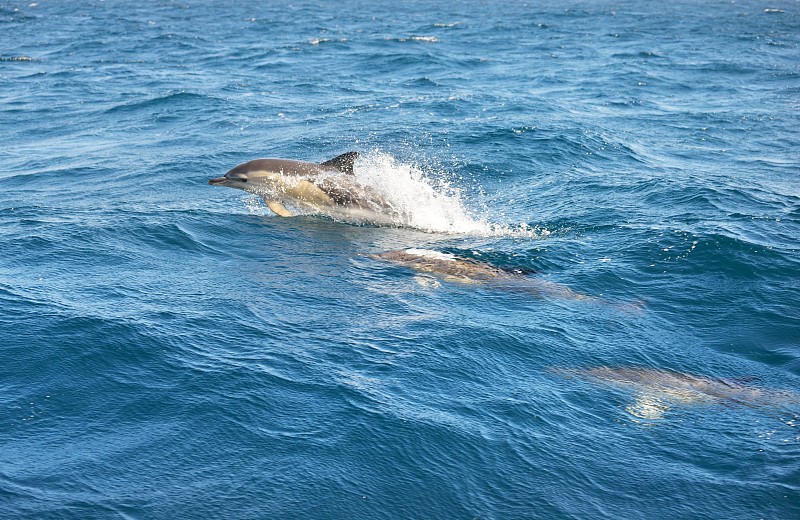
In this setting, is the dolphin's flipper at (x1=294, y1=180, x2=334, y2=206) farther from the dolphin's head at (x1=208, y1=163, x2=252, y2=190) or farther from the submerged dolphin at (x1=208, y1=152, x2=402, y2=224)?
the dolphin's head at (x1=208, y1=163, x2=252, y2=190)

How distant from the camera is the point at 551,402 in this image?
28.0 ft

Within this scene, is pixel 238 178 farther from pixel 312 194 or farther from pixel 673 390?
pixel 673 390

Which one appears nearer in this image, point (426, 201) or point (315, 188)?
point (315, 188)

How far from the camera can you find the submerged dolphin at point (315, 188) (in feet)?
47.0

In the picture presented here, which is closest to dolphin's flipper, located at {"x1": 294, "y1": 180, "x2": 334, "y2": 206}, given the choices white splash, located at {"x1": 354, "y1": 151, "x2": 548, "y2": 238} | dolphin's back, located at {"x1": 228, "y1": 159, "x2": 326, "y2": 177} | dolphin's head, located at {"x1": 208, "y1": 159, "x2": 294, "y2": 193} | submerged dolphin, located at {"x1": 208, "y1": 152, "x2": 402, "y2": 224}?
submerged dolphin, located at {"x1": 208, "y1": 152, "x2": 402, "y2": 224}

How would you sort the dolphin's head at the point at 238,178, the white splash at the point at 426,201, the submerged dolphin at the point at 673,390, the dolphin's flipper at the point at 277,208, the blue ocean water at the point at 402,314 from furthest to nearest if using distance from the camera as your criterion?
the dolphin's flipper at the point at 277,208, the dolphin's head at the point at 238,178, the white splash at the point at 426,201, the submerged dolphin at the point at 673,390, the blue ocean water at the point at 402,314

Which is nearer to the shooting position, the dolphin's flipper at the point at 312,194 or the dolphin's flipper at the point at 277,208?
the dolphin's flipper at the point at 312,194

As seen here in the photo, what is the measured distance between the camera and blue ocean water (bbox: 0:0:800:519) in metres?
7.11

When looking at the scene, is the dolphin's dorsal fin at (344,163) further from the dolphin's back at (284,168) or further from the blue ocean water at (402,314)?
the blue ocean water at (402,314)

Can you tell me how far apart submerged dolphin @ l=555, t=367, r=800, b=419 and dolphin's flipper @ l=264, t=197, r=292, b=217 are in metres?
6.92

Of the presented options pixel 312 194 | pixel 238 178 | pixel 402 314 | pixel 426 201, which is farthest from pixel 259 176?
pixel 402 314

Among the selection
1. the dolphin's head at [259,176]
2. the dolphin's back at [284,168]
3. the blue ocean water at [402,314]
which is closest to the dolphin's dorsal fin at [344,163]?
the dolphin's back at [284,168]

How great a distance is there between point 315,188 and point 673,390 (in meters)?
7.44

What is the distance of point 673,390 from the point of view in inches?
349
